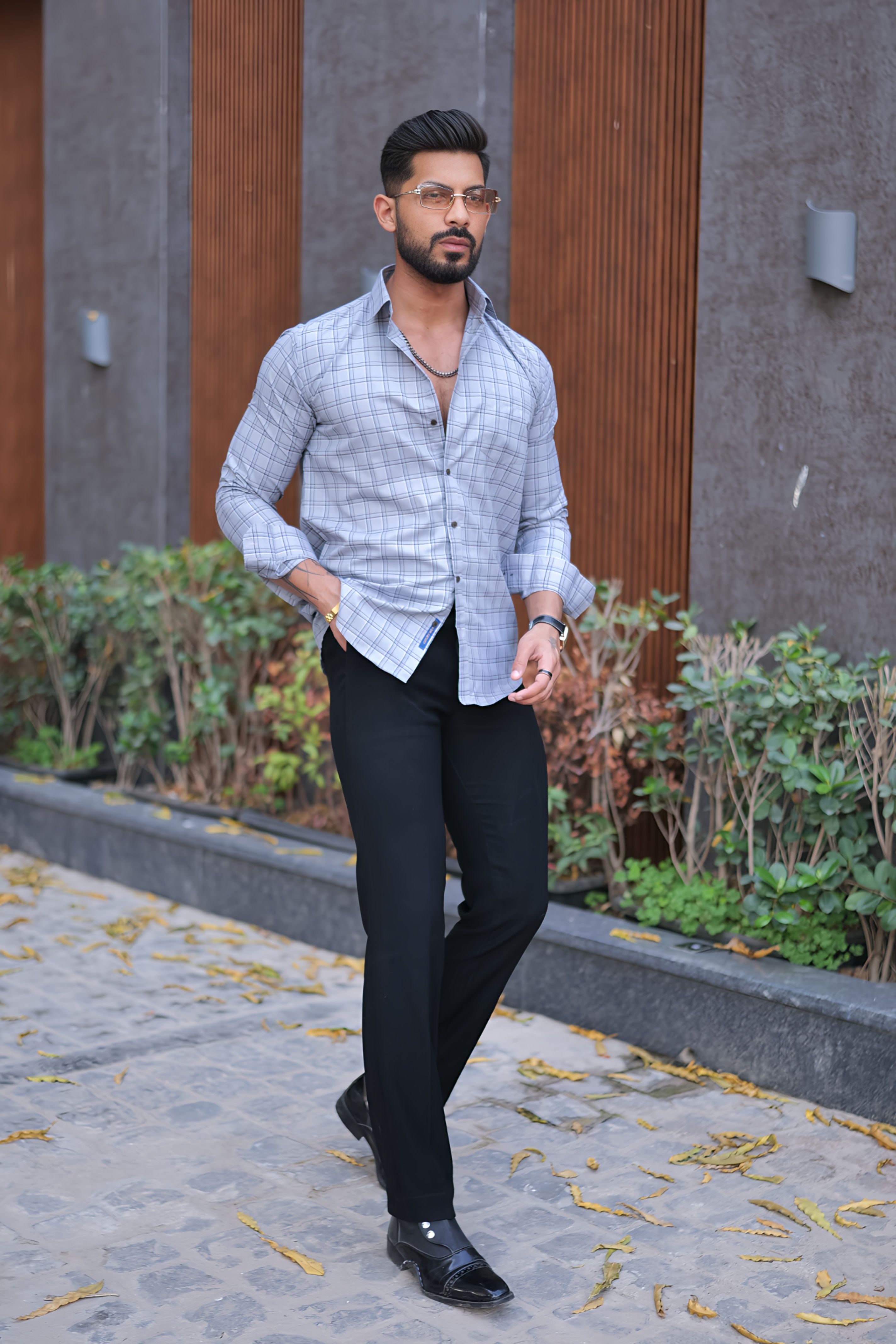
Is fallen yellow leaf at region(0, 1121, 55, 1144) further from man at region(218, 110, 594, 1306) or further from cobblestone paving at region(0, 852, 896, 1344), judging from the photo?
man at region(218, 110, 594, 1306)

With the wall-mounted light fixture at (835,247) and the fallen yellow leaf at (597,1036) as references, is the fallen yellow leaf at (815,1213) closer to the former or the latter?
the fallen yellow leaf at (597,1036)

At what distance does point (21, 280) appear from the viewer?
9.34 metres

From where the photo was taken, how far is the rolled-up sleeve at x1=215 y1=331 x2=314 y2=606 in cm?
292

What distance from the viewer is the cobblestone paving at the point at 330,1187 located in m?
2.74

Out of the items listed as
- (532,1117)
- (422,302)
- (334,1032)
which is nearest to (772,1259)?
(532,1117)

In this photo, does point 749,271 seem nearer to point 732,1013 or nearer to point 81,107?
point 732,1013

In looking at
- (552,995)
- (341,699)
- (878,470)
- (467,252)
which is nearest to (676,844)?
(552,995)

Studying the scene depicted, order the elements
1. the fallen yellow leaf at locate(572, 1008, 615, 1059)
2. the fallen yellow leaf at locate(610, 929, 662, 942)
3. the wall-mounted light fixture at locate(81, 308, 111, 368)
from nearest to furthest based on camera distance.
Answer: the fallen yellow leaf at locate(572, 1008, 615, 1059), the fallen yellow leaf at locate(610, 929, 662, 942), the wall-mounted light fixture at locate(81, 308, 111, 368)

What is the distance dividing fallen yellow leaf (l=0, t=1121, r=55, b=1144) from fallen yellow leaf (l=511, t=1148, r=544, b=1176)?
114 cm

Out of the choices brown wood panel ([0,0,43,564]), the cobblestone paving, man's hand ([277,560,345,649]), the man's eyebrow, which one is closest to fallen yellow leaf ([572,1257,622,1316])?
the cobblestone paving

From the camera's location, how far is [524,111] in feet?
19.0

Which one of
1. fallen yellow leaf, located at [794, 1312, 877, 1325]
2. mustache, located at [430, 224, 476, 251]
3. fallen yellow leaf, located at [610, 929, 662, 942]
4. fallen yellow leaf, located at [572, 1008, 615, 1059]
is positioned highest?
mustache, located at [430, 224, 476, 251]

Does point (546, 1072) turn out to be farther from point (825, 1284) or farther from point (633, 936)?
point (825, 1284)

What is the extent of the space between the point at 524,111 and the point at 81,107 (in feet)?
11.5
